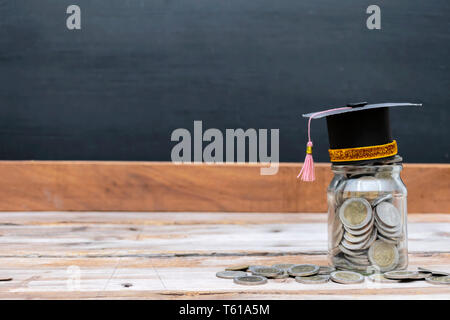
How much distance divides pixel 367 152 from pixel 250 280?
263mm

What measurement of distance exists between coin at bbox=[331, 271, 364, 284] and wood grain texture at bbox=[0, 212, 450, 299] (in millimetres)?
13

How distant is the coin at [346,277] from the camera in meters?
0.68

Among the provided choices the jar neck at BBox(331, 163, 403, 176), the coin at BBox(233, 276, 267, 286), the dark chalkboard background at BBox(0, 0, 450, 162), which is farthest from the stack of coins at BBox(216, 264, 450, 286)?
the dark chalkboard background at BBox(0, 0, 450, 162)

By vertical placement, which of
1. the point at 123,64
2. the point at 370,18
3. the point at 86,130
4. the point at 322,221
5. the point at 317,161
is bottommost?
the point at 322,221

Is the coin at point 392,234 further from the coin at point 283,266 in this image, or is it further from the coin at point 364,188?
the coin at point 283,266

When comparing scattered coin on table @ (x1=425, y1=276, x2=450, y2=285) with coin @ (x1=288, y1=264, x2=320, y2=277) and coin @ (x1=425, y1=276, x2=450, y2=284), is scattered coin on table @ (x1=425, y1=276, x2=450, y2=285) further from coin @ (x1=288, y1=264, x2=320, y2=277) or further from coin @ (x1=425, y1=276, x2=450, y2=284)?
coin @ (x1=288, y1=264, x2=320, y2=277)

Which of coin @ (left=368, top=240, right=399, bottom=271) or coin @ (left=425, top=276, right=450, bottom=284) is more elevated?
coin @ (left=368, top=240, right=399, bottom=271)

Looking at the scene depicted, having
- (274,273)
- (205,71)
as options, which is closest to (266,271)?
(274,273)

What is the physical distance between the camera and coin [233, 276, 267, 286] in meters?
0.68

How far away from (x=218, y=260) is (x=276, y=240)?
10.1 inches

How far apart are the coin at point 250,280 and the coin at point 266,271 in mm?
20

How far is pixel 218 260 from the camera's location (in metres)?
0.85
